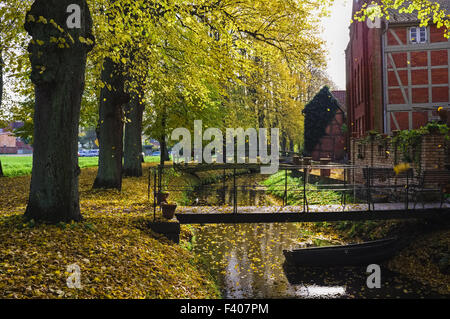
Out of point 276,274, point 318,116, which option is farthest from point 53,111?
point 318,116

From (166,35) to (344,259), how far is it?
9590 millimetres

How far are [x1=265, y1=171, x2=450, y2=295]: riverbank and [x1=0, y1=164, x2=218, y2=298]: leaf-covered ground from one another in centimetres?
389

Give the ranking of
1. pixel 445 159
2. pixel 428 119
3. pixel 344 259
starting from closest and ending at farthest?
pixel 344 259 → pixel 445 159 → pixel 428 119

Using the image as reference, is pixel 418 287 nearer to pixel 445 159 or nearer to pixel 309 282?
pixel 309 282

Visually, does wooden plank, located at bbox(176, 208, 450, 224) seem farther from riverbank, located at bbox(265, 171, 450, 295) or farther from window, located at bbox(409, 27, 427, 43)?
window, located at bbox(409, 27, 427, 43)

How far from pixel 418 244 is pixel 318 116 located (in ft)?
87.6

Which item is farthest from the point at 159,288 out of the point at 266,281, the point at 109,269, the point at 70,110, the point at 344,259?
the point at 344,259

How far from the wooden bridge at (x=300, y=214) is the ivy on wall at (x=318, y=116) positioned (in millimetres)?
25660

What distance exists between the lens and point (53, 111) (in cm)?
731

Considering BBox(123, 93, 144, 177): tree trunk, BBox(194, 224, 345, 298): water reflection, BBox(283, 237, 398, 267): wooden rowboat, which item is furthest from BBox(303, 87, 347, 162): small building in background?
BBox(283, 237, 398, 267): wooden rowboat

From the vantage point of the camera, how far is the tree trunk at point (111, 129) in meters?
13.7

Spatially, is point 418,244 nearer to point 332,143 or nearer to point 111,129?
point 111,129

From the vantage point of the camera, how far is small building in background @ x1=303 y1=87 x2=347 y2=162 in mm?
35750
